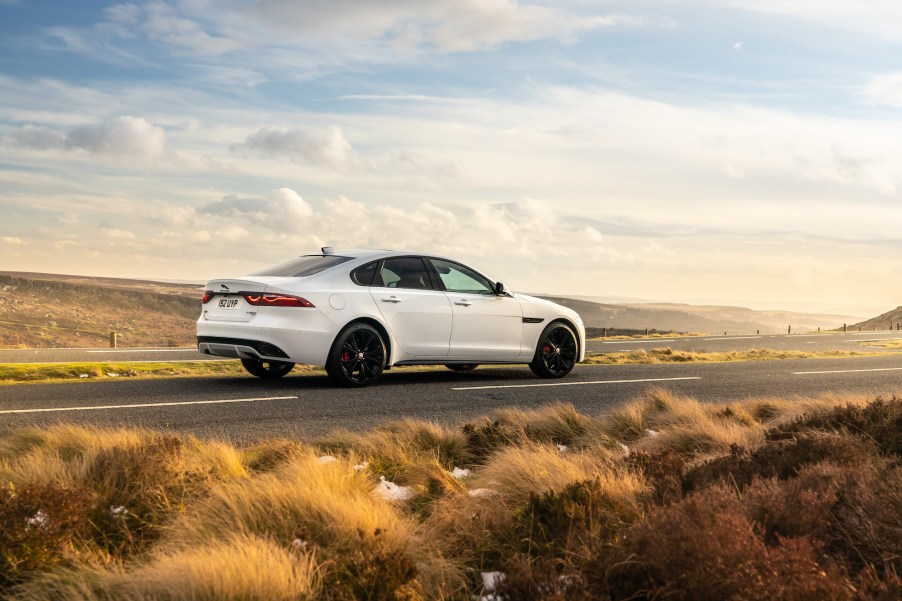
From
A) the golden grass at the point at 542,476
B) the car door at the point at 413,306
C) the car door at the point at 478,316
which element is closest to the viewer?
the golden grass at the point at 542,476

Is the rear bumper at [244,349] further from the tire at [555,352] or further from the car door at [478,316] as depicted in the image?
the tire at [555,352]

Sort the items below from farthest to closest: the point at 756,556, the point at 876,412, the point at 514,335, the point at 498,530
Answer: the point at 514,335 < the point at 876,412 < the point at 498,530 < the point at 756,556

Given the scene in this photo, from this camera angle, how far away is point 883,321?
71.1 metres

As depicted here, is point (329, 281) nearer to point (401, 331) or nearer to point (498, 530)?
point (401, 331)

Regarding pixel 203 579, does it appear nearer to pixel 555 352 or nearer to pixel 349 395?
pixel 349 395

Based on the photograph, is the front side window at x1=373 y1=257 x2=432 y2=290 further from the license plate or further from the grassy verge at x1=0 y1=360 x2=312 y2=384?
the grassy verge at x1=0 y1=360 x2=312 y2=384

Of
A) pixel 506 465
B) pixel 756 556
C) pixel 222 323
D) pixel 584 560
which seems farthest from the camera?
pixel 222 323

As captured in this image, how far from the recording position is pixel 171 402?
29.6 ft

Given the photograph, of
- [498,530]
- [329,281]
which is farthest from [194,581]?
[329,281]

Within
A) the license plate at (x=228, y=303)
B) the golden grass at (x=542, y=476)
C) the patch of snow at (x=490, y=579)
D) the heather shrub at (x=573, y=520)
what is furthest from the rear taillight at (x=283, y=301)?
the patch of snow at (x=490, y=579)

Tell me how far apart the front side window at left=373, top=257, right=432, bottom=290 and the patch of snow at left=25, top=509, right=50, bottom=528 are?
7016 mm

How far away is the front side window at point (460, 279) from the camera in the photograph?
11320mm

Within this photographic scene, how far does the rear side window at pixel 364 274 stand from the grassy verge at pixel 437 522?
4495 millimetres

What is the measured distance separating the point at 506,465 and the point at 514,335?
22.8 ft
